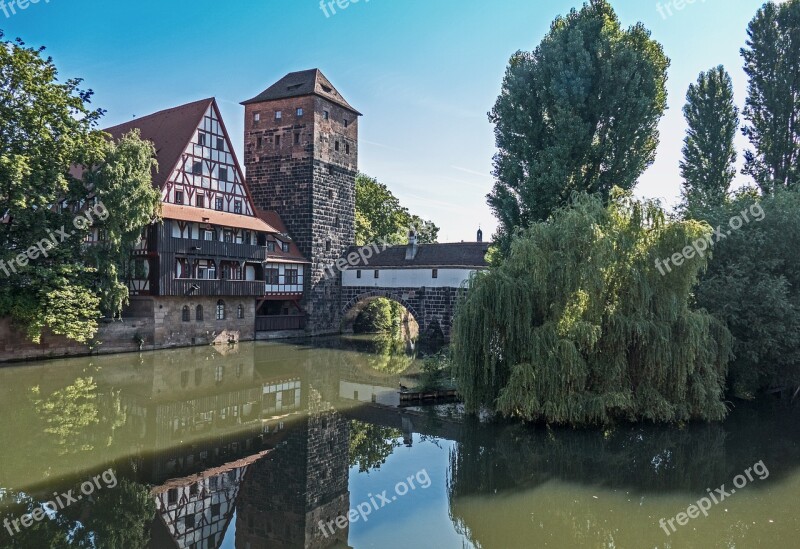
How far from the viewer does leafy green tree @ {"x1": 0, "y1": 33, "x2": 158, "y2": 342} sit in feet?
65.9

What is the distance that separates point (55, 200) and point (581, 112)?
62.5 ft

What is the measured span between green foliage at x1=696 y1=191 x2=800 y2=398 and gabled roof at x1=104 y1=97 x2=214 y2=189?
71.7ft

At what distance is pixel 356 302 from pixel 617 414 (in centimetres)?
2397

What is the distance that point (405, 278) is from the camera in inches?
1313

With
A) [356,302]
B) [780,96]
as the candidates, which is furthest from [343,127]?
[780,96]

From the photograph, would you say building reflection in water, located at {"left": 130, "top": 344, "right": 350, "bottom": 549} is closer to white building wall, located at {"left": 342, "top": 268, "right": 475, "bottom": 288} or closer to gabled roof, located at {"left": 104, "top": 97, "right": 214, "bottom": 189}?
gabled roof, located at {"left": 104, "top": 97, "right": 214, "bottom": 189}

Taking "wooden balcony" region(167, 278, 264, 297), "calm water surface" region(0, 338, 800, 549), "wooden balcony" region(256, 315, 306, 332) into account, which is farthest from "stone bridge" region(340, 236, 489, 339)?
"calm water surface" region(0, 338, 800, 549)

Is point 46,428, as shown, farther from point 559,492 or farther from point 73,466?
point 559,492

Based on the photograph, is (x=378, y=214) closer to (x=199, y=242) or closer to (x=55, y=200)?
(x=199, y=242)

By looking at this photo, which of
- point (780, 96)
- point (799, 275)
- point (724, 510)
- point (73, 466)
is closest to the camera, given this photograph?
point (724, 510)

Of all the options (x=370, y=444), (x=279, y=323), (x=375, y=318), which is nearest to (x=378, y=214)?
(x=375, y=318)

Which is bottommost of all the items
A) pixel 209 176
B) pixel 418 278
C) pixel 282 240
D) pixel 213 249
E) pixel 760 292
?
pixel 760 292

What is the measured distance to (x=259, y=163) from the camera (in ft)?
116

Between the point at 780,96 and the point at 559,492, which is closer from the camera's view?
the point at 559,492
